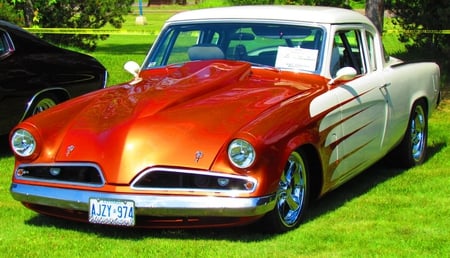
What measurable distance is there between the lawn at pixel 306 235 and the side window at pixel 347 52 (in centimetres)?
112

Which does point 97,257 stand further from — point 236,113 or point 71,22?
point 71,22

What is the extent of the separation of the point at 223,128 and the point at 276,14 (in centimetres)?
187

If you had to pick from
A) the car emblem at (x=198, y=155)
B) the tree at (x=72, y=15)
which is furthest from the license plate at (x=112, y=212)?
the tree at (x=72, y=15)

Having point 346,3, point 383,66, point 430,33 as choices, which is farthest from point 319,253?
point 346,3

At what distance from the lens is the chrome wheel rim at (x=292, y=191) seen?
4961 mm

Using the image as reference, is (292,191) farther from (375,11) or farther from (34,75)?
(375,11)

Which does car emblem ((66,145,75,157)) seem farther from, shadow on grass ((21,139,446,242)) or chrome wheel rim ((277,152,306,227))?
chrome wheel rim ((277,152,306,227))

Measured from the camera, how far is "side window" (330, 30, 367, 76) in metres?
6.12

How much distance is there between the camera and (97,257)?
15.0ft

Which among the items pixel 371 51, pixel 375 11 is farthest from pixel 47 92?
pixel 375 11

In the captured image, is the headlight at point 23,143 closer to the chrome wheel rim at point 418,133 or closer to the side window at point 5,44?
the side window at point 5,44

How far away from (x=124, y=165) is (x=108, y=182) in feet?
0.50

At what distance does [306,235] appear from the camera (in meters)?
5.01

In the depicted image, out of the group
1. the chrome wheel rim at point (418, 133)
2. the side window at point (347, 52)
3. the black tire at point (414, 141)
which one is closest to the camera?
the side window at point (347, 52)
